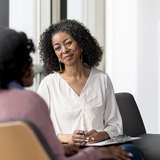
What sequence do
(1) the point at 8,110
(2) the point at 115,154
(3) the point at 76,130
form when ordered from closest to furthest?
(1) the point at 8,110
(2) the point at 115,154
(3) the point at 76,130

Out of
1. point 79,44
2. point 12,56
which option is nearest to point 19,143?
point 12,56

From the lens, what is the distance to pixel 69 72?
3145 millimetres

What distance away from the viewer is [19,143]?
57.0 inches

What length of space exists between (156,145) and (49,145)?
2.07m

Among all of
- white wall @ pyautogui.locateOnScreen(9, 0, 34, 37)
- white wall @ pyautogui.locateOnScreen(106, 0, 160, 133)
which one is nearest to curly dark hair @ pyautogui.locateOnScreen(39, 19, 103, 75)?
white wall @ pyautogui.locateOnScreen(9, 0, 34, 37)

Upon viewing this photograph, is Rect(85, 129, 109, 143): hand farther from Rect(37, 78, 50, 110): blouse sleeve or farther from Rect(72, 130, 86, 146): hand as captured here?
Rect(37, 78, 50, 110): blouse sleeve

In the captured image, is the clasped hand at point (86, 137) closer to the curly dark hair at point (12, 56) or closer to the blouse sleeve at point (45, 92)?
the blouse sleeve at point (45, 92)

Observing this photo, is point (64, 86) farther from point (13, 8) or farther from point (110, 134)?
point (13, 8)

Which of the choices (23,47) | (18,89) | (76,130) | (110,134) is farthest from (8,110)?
(110,134)

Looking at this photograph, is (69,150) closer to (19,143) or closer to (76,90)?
(19,143)

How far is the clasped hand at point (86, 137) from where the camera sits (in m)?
2.73

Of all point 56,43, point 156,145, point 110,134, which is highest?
point 56,43

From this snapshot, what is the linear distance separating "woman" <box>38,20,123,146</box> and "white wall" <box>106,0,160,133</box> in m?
1.62

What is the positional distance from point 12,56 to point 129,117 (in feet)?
7.08
